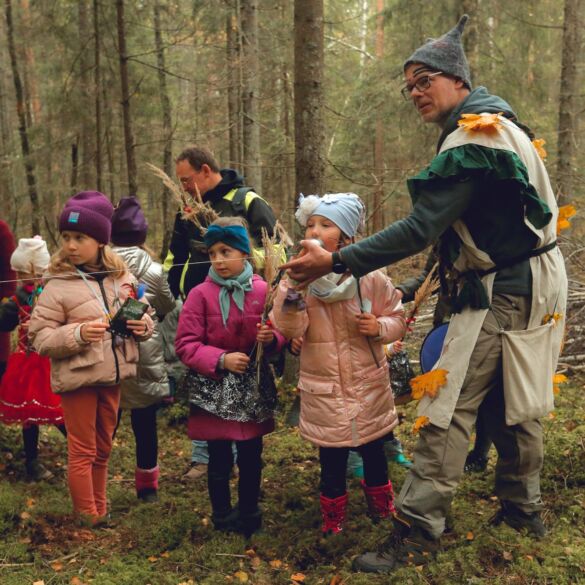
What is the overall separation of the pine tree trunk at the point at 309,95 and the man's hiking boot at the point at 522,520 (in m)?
3.27

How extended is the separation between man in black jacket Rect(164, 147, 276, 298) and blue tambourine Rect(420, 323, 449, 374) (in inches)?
65.7

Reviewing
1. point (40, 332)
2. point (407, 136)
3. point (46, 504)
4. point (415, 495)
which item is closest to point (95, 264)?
point (40, 332)

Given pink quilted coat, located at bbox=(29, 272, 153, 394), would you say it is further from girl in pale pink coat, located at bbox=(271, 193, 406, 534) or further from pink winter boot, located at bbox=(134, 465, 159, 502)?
girl in pale pink coat, located at bbox=(271, 193, 406, 534)

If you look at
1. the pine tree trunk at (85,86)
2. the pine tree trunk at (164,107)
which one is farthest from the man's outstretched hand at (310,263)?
the pine tree trunk at (164,107)

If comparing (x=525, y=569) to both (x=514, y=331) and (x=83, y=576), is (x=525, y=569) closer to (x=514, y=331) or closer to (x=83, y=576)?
(x=514, y=331)

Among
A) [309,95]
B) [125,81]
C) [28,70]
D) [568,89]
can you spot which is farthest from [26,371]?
[28,70]

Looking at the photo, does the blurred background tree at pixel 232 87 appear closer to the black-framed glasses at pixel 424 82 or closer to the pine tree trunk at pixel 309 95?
the pine tree trunk at pixel 309 95

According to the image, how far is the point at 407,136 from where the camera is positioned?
1506 cm

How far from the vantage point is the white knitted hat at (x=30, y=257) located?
461cm

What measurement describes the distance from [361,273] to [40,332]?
206cm

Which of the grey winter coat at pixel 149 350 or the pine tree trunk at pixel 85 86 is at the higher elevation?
the pine tree trunk at pixel 85 86

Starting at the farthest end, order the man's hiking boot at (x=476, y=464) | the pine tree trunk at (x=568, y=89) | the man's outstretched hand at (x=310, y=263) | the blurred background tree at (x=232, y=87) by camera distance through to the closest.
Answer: the pine tree trunk at (x=568, y=89)
the blurred background tree at (x=232, y=87)
the man's hiking boot at (x=476, y=464)
the man's outstretched hand at (x=310, y=263)

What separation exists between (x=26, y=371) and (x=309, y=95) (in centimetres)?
333

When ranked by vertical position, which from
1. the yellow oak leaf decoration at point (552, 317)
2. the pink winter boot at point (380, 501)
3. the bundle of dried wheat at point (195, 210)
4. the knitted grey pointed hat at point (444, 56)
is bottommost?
the pink winter boot at point (380, 501)
